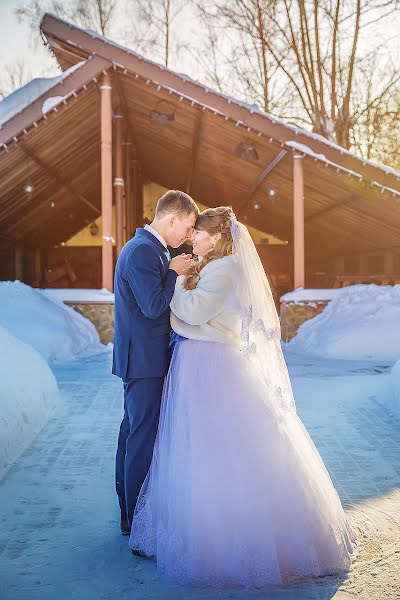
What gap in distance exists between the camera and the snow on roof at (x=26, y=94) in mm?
10938

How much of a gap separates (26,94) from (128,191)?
642cm

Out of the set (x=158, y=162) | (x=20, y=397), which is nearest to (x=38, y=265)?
(x=158, y=162)

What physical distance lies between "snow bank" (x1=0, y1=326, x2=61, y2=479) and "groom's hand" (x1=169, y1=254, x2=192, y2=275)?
2.33m

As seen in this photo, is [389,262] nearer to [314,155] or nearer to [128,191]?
[128,191]

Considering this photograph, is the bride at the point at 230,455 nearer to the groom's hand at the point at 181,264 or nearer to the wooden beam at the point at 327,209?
the groom's hand at the point at 181,264

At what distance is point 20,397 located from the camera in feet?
18.2

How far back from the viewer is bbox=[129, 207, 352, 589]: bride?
9.16 ft

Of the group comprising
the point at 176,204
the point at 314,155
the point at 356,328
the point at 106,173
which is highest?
the point at 314,155

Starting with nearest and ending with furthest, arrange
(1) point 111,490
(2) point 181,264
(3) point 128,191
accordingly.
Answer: (2) point 181,264
(1) point 111,490
(3) point 128,191

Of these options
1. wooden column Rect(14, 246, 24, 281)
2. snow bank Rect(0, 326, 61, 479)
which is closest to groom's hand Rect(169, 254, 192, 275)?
snow bank Rect(0, 326, 61, 479)

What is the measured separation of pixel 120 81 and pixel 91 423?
8856 millimetres

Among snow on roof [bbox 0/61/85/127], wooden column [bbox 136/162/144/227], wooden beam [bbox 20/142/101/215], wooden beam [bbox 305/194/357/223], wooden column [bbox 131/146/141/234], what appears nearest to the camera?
snow on roof [bbox 0/61/85/127]

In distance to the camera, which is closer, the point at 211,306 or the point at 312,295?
the point at 211,306

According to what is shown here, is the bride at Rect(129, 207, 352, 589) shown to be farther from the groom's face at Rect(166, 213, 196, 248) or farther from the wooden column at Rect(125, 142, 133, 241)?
the wooden column at Rect(125, 142, 133, 241)
